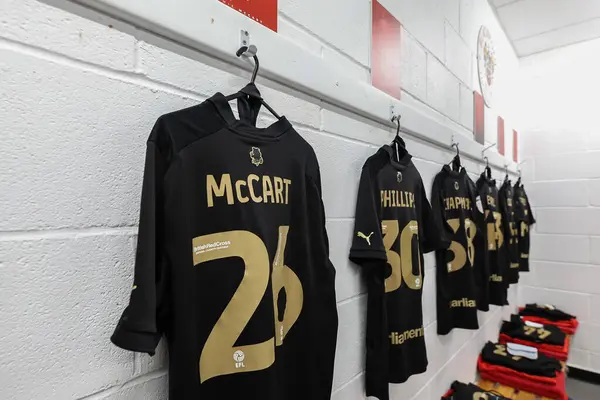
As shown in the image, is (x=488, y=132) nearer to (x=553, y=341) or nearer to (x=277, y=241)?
(x=553, y=341)

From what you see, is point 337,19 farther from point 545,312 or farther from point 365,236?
point 545,312

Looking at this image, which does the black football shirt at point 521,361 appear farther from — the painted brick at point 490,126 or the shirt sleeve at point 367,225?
the shirt sleeve at point 367,225

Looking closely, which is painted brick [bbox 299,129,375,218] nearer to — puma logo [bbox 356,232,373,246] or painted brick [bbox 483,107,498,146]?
puma logo [bbox 356,232,373,246]

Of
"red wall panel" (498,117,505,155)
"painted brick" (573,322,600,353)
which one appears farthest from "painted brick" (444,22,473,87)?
"painted brick" (573,322,600,353)

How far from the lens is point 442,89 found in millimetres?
1654

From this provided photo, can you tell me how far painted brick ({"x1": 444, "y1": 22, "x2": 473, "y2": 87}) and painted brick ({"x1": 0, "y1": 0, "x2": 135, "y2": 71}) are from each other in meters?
1.56

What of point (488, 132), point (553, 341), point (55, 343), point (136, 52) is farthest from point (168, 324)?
point (553, 341)

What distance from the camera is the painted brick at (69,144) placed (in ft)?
1.46

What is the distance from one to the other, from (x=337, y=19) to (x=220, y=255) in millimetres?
763

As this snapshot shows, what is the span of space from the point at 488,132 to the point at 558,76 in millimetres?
1287

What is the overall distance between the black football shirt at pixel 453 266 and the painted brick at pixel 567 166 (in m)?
1.94

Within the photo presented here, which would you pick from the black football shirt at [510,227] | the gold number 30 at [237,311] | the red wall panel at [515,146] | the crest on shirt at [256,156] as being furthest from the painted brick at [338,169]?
the red wall panel at [515,146]

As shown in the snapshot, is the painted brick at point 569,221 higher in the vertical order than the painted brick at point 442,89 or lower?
lower

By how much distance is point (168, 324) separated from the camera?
55cm
